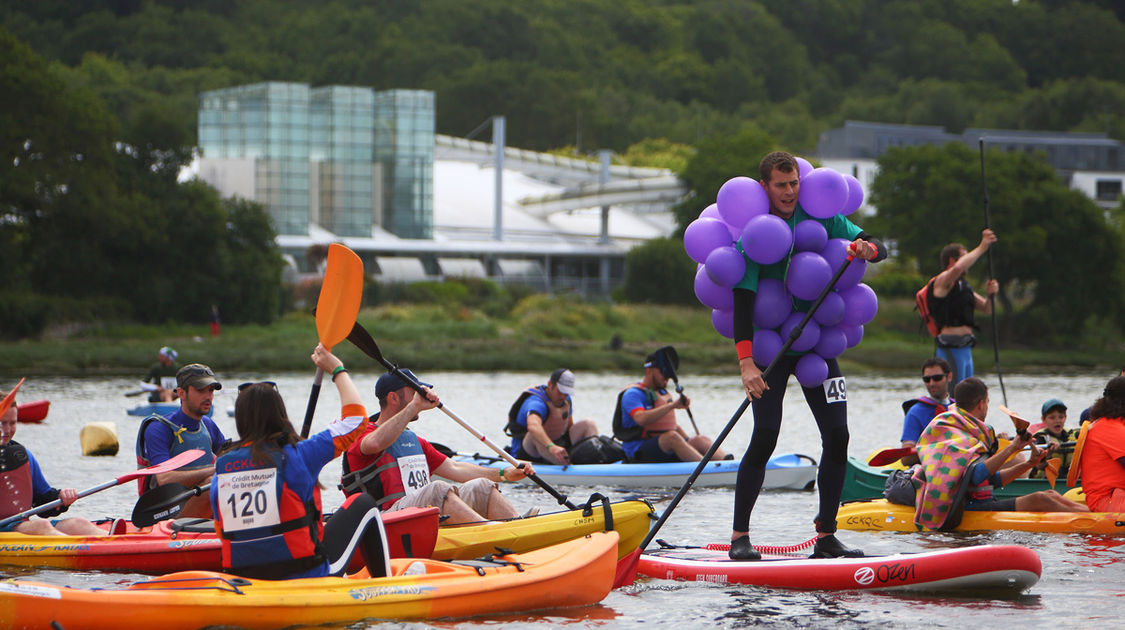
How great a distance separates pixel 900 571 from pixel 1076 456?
260 centimetres

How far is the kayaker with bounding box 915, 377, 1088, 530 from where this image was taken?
891 cm

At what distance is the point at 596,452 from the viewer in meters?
12.6

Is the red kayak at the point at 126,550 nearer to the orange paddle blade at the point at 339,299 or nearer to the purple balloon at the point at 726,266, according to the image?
the orange paddle blade at the point at 339,299

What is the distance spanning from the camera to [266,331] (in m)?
41.8

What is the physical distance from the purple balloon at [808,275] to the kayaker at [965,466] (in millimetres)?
2381

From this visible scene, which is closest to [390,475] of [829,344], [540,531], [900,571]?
[540,531]

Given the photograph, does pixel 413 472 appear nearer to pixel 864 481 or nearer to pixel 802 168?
pixel 802 168

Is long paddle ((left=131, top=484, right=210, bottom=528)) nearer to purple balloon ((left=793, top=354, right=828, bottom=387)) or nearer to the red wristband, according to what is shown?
the red wristband

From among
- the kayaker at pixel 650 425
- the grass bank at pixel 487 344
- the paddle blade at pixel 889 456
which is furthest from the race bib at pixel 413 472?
the grass bank at pixel 487 344

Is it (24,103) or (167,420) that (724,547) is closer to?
(167,420)

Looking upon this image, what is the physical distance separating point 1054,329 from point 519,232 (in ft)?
85.2

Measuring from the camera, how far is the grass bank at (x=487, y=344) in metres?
34.9

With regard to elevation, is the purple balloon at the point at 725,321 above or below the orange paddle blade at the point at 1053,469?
above

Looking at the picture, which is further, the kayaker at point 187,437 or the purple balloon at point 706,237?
the kayaker at point 187,437
